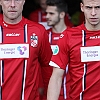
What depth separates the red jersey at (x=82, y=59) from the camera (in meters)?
4.86

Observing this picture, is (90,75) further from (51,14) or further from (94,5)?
(51,14)

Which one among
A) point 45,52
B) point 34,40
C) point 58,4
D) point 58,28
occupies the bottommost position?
point 45,52

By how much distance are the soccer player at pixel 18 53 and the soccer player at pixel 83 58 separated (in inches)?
9.1

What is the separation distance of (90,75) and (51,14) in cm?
215

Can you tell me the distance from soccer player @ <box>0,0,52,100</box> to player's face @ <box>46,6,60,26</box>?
167cm

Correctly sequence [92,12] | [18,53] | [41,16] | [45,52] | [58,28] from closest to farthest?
1. [92,12]
2. [18,53]
3. [45,52]
4. [58,28]
5. [41,16]

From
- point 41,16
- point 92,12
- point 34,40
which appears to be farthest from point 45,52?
point 41,16

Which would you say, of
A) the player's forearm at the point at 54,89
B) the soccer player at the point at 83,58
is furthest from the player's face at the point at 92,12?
the player's forearm at the point at 54,89

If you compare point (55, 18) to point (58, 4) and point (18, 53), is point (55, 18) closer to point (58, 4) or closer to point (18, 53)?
point (58, 4)

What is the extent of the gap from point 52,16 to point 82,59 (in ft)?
6.69

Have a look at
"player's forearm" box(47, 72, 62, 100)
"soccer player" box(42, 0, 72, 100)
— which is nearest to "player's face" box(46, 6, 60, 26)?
"soccer player" box(42, 0, 72, 100)

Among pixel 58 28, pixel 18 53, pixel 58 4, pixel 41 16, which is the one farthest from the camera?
pixel 41 16

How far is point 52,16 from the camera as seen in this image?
683 centimetres

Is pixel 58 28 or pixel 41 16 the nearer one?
pixel 58 28
